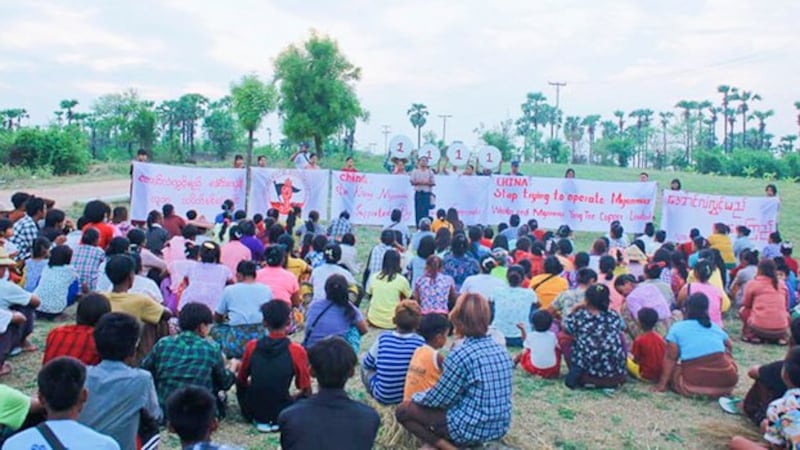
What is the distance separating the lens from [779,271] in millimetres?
10258

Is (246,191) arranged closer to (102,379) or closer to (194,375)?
(194,375)

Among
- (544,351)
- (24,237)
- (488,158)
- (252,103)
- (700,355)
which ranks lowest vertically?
(544,351)

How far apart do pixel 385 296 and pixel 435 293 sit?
0.67 metres

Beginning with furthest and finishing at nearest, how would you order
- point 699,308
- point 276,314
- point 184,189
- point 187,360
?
point 184,189 → point 699,308 → point 276,314 → point 187,360

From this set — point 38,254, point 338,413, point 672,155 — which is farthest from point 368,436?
point 672,155

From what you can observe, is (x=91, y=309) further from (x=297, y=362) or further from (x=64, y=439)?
(x=64, y=439)

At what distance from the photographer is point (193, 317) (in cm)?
557

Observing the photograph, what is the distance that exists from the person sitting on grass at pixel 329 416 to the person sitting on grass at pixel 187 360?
1.67 metres

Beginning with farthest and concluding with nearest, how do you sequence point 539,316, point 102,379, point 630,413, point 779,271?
point 779,271
point 539,316
point 630,413
point 102,379

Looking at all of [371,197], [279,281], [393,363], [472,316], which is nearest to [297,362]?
[393,363]

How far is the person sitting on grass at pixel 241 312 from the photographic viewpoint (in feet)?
23.1

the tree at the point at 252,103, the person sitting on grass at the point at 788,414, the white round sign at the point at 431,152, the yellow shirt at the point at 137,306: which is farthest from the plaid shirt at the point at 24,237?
the tree at the point at 252,103

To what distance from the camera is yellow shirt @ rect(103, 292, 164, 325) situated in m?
6.11

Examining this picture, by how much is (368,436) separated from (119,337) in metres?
1.64
